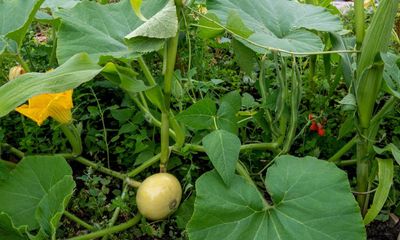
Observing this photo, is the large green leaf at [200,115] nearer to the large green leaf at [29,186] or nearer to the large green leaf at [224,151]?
the large green leaf at [224,151]

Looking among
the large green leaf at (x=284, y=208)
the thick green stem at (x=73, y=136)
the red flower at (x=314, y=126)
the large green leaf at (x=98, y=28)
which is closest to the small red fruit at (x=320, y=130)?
the red flower at (x=314, y=126)

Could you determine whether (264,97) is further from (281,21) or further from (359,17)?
(359,17)

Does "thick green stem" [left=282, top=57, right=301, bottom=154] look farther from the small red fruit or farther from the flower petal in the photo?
the flower petal

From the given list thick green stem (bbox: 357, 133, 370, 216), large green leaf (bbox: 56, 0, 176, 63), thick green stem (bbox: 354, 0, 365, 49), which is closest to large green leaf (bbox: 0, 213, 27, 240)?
large green leaf (bbox: 56, 0, 176, 63)

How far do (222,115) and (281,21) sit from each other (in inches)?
12.5

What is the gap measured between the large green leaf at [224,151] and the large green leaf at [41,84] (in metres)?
0.28

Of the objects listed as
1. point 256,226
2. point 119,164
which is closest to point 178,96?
point 119,164

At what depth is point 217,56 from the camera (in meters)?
2.09

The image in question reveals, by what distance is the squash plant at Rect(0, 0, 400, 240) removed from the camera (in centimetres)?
108

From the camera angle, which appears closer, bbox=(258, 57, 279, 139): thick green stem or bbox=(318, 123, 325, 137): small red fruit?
bbox=(258, 57, 279, 139): thick green stem

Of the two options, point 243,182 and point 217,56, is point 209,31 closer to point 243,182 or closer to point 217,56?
point 243,182

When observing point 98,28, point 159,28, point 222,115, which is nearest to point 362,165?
point 222,115

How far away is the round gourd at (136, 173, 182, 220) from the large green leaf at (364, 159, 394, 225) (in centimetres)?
44

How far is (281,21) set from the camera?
140 centimetres
